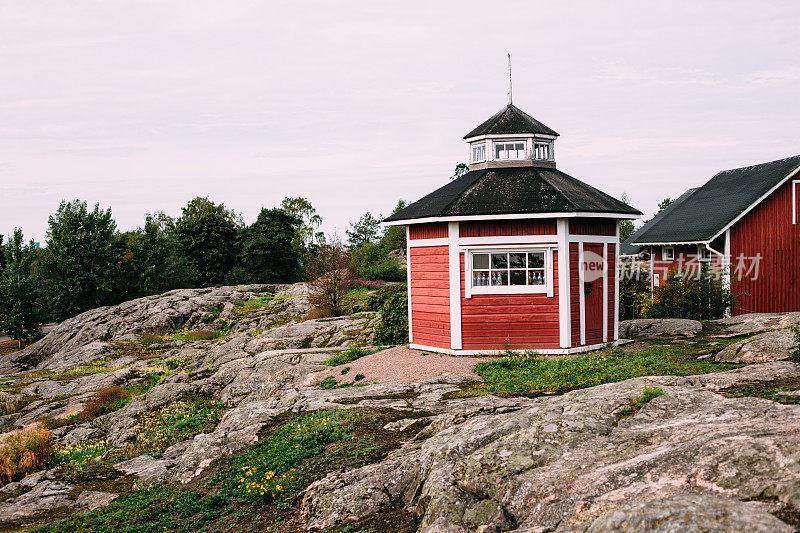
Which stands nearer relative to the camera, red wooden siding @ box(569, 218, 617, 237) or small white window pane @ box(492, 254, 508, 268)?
red wooden siding @ box(569, 218, 617, 237)

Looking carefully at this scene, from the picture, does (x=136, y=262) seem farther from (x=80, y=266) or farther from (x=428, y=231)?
(x=428, y=231)

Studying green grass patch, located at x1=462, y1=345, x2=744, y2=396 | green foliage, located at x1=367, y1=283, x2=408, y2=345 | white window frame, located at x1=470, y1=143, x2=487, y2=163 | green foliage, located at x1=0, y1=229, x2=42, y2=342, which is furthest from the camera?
green foliage, located at x1=0, y1=229, x2=42, y2=342

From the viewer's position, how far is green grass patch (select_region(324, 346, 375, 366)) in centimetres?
1914

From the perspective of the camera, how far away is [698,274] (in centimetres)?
2683

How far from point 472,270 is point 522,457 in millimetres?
11357

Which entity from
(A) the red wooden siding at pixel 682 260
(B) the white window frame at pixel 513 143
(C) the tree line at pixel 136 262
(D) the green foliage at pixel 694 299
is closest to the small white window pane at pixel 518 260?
(B) the white window frame at pixel 513 143

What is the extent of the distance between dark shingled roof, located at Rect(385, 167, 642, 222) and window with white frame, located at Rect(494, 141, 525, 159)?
54 cm

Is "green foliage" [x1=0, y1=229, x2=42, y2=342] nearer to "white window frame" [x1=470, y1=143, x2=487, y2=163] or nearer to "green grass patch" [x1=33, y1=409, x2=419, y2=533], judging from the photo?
"white window frame" [x1=470, y1=143, x2=487, y2=163]

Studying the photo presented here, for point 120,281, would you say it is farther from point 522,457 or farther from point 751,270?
point 522,457

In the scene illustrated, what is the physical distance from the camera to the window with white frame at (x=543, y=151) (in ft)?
68.3

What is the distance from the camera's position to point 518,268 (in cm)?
1803

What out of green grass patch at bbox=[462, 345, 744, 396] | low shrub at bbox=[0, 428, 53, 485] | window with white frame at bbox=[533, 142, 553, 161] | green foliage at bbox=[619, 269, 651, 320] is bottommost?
low shrub at bbox=[0, 428, 53, 485]

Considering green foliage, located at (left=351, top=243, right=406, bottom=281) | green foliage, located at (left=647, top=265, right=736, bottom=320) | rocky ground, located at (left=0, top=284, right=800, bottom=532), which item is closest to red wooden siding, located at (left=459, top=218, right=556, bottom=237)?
rocky ground, located at (left=0, top=284, right=800, bottom=532)

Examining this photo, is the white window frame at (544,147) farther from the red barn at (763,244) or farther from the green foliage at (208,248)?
the green foliage at (208,248)
